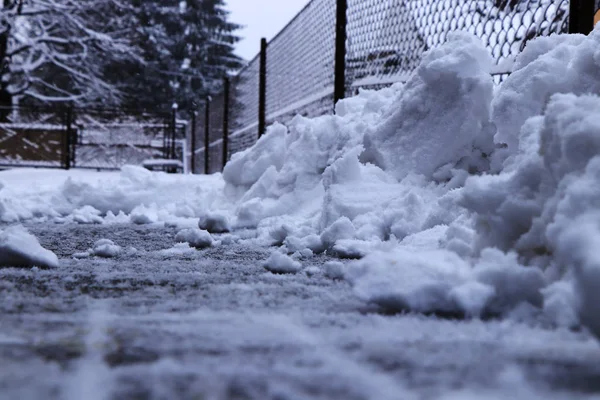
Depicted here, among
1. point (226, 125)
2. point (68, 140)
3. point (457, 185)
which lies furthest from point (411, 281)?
point (68, 140)

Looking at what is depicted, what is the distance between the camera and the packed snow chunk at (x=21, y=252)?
2184 millimetres

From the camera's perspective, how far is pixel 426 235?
2539 millimetres

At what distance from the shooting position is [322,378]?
3.32 feet

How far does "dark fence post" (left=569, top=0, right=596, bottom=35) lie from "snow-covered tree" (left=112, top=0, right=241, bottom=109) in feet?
76.5

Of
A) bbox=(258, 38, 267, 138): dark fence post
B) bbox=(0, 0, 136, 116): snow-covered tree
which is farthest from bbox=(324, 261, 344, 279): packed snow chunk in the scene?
bbox=(0, 0, 136, 116): snow-covered tree

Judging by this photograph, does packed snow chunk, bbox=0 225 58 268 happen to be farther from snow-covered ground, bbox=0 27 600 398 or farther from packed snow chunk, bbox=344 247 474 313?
packed snow chunk, bbox=344 247 474 313

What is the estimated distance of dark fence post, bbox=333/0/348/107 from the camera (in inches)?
219

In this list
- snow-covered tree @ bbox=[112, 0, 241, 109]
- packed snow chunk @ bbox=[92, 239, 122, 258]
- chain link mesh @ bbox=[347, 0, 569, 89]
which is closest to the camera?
packed snow chunk @ bbox=[92, 239, 122, 258]

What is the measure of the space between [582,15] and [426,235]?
1553 millimetres

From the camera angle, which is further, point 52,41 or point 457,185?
point 52,41

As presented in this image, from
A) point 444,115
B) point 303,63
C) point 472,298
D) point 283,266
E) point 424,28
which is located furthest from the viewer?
point 303,63

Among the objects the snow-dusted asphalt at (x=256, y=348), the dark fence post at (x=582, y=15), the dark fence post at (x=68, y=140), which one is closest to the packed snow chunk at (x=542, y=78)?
the dark fence post at (x=582, y=15)

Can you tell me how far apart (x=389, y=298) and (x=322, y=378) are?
1.73 ft

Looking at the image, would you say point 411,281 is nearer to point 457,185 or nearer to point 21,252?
point 21,252
